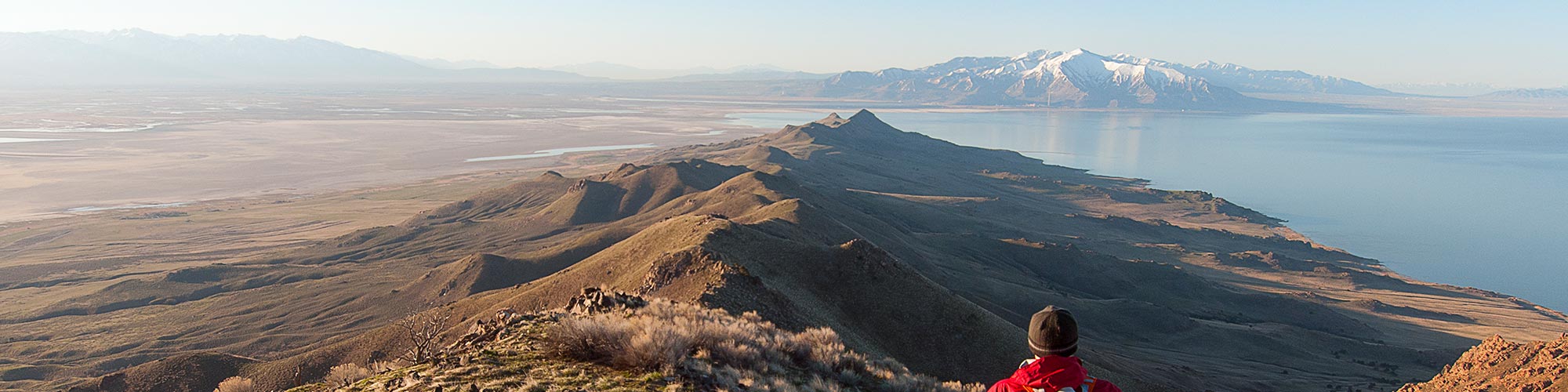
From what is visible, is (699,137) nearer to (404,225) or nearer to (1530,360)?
(404,225)

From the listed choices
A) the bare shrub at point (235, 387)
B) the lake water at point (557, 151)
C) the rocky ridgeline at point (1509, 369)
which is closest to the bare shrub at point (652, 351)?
the bare shrub at point (235, 387)

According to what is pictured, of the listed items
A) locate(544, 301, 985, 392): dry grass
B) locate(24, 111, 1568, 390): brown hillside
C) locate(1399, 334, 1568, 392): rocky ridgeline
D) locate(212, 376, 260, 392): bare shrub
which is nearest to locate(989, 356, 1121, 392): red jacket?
locate(544, 301, 985, 392): dry grass

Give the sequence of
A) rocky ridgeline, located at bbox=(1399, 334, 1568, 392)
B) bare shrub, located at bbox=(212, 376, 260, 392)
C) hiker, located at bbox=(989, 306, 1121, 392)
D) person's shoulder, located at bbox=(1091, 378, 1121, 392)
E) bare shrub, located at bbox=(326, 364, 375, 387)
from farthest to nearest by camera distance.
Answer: rocky ridgeline, located at bbox=(1399, 334, 1568, 392), bare shrub, located at bbox=(212, 376, 260, 392), bare shrub, located at bbox=(326, 364, 375, 387), person's shoulder, located at bbox=(1091, 378, 1121, 392), hiker, located at bbox=(989, 306, 1121, 392)

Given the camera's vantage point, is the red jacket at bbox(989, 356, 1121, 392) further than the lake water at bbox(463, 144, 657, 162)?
No

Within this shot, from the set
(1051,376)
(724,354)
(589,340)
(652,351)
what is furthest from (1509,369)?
(1051,376)

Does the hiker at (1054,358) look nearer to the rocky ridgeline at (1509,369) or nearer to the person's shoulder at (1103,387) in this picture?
the person's shoulder at (1103,387)

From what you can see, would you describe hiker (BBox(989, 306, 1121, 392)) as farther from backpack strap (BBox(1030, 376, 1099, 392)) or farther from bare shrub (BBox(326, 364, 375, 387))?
bare shrub (BBox(326, 364, 375, 387))

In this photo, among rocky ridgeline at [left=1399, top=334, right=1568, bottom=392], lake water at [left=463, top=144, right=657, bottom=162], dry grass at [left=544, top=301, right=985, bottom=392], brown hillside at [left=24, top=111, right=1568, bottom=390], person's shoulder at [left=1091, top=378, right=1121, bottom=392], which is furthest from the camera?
lake water at [left=463, top=144, right=657, bottom=162]

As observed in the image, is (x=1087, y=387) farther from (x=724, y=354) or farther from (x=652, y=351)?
(x=724, y=354)
